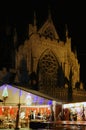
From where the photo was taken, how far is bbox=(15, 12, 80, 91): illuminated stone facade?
166 feet

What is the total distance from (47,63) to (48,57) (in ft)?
2.84

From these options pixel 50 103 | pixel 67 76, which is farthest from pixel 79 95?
pixel 50 103

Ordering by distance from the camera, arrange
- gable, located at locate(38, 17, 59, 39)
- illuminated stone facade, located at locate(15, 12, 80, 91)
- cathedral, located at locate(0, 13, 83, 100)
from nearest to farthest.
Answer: cathedral, located at locate(0, 13, 83, 100), illuminated stone facade, located at locate(15, 12, 80, 91), gable, located at locate(38, 17, 59, 39)

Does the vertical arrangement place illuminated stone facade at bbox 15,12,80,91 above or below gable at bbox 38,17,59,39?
below

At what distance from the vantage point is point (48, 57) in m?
53.4

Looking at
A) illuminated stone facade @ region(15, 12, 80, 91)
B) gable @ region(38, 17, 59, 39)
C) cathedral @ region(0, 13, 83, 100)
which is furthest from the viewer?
gable @ region(38, 17, 59, 39)

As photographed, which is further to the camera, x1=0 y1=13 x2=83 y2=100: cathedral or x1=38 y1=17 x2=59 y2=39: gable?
x1=38 y1=17 x2=59 y2=39: gable

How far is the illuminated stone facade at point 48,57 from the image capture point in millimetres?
50469

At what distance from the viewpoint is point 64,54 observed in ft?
182

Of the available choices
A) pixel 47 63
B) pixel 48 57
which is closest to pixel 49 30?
pixel 48 57

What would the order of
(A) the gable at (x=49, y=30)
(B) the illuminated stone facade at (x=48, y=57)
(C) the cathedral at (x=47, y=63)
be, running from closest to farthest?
→ (C) the cathedral at (x=47, y=63) < (B) the illuminated stone facade at (x=48, y=57) < (A) the gable at (x=49, y=30)

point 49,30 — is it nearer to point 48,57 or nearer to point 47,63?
point 48,57

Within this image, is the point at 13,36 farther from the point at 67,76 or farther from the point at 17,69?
the point at 67,76

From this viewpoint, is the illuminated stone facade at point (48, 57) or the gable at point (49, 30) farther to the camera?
the gable at point (49, 30)
